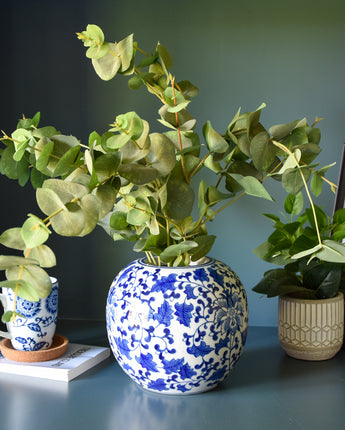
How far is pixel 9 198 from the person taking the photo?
3.99 ft

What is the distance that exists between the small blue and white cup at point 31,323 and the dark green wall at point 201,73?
0.98 feet

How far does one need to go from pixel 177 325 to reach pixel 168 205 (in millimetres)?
166

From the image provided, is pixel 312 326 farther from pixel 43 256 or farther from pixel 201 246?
pixel 43 256

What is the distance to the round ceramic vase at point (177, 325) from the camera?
2.44 ft

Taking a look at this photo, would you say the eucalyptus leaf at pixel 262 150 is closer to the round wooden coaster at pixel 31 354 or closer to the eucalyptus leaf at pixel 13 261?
the eucalyptus leaf at pixel 13 261

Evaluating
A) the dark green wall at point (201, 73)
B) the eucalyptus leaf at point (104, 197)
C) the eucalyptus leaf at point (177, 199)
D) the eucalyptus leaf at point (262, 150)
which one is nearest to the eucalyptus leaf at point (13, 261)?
the eucalyptus leaf at point (104, 197)

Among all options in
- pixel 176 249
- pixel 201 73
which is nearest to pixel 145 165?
pixel 176 249

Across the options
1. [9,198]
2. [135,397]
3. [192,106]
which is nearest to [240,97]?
[192,106]

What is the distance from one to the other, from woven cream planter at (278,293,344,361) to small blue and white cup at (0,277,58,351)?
1.36ft

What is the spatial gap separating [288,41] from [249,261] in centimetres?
48

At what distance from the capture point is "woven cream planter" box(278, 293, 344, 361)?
943 mm

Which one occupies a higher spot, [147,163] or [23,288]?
[147,163]

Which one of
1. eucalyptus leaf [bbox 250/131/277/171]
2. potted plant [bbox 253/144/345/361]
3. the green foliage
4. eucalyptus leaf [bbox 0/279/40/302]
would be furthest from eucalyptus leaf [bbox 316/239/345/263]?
eucalyptus leaf [bbox 0/279/40/302]

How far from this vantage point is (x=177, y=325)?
2.43 ft
